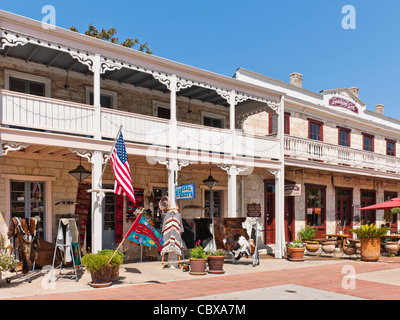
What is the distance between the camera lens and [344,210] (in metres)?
20.5

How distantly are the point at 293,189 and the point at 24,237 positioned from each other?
33.7 feet

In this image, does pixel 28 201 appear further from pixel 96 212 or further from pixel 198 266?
pixel 198 266

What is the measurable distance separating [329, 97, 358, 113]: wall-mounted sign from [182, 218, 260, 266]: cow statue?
11.1m

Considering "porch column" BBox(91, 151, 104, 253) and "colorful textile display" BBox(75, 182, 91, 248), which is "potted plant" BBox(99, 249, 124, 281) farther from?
"colorful textile display" BBox(75, 182, 91, 248)

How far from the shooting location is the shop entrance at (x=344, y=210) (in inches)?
790

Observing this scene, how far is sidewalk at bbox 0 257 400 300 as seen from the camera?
7738mm

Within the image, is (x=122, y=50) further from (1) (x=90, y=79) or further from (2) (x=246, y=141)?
(2) (x=246, y=141)

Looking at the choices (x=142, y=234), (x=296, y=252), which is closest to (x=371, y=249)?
(x=296, y=252)

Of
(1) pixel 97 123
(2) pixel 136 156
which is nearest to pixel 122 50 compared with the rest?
(1) pixel 97 123

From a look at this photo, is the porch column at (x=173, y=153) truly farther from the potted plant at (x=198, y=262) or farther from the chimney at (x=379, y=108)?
the chimney at (x=379, y=108)

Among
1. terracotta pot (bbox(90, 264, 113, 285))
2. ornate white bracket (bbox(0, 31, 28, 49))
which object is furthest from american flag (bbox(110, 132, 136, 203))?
ornate white bracket (bbox(0, 31, 28, 49))

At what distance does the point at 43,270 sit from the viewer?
34.4 ft

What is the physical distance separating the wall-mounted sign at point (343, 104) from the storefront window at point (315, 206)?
4.68m

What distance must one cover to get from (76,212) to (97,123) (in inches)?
129
